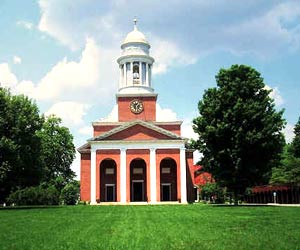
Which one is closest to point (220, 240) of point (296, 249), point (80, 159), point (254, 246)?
point (254, 246)

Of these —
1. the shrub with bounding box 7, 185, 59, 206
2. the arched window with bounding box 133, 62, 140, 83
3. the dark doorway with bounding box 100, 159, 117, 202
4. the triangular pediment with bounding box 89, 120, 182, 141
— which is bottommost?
the shrub with bounding box 7, 185, 59, 206

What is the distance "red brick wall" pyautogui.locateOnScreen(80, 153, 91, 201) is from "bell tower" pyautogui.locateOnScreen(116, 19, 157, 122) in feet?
23.3

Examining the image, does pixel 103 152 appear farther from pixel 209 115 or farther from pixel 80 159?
pixel 209 115

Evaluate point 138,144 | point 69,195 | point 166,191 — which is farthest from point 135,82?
point 69,195

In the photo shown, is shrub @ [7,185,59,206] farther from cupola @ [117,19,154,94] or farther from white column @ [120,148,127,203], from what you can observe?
cupola @ [117,19,154,94]

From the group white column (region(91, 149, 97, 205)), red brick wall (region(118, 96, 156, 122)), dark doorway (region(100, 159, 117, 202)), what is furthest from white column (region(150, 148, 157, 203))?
red brick wall (region(118, 96, 156, 122))

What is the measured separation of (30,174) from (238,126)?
57.3 ft

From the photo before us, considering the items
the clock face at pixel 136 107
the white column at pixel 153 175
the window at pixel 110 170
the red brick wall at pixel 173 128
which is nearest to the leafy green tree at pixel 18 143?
the white column at pixel 153 175

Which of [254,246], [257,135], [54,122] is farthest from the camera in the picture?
[54,122]

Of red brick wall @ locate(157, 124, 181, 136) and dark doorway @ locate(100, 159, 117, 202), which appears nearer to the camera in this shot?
dark doorway @ locate(100, 159, 117, 202)

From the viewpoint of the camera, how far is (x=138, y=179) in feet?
204

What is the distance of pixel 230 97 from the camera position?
3844cm

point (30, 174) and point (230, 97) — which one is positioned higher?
point (230, 97)

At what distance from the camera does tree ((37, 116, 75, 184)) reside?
70.8 m
